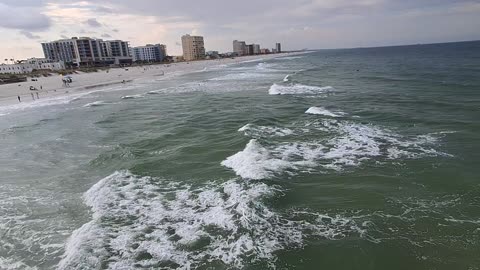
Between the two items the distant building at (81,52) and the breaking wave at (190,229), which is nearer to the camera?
the breaking wave at (190,229)

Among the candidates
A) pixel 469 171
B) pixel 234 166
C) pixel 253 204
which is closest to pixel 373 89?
pixel 469 171

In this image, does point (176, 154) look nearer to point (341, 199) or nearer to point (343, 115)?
point (341, 199)

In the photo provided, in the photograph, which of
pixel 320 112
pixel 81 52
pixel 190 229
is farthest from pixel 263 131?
pixel 81 52

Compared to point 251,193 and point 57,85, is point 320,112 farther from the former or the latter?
point 57,85

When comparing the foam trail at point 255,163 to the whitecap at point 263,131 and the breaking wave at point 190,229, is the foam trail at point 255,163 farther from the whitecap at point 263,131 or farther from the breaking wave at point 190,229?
the whitecap at point 263,131

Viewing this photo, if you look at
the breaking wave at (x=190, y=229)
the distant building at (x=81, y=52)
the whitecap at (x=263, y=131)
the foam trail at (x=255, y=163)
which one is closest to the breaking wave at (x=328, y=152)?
the foam trail at (x=255, y=163)

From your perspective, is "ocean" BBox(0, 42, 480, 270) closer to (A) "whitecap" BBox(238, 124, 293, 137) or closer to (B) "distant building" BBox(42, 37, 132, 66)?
(A) "whitecap" BBox(238, 124, 293, 137)

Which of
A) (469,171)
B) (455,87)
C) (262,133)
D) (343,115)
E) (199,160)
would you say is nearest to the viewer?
(469,171)
